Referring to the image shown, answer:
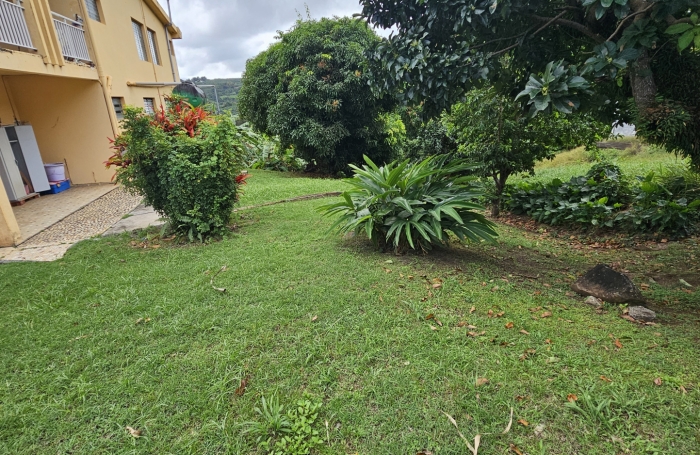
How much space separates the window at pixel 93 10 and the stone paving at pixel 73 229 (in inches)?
179

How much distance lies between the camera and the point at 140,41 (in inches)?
448

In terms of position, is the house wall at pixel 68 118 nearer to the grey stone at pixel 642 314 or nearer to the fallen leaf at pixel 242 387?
the fallen leaf at pixel 242 387

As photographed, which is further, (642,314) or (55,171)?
(55,171)

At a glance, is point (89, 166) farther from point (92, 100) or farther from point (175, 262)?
point (175, 262)

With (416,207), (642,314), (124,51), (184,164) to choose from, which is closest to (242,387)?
(416,207)

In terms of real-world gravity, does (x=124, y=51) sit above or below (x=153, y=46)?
below

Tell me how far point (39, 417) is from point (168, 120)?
374cm

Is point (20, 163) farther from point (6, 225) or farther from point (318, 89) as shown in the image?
point (318, 89)

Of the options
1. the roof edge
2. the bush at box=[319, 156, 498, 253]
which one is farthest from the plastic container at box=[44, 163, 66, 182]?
the bush at box=[319, 156, 498, 253]

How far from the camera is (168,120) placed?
4664mm

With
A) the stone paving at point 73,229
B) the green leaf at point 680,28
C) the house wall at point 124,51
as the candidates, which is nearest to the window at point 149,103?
the house wall at point 124,51

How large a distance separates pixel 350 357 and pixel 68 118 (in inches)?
379

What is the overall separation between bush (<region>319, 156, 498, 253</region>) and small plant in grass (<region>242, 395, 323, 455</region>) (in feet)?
6.29

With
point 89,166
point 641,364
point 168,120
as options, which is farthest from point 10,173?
point 641,364
